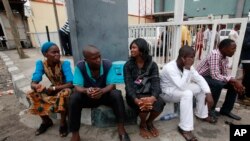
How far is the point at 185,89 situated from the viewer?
211cm

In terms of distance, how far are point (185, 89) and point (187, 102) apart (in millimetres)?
195

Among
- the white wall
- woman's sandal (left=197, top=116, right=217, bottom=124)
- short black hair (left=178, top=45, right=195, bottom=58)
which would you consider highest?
the white wall

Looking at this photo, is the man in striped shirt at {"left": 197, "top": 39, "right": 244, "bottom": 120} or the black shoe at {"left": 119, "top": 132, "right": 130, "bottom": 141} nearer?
the black shoe at {"left": 119, "top": 132, "right": 130, "bottom": 141}

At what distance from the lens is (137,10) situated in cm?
1961

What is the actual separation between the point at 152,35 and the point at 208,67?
6.91ft

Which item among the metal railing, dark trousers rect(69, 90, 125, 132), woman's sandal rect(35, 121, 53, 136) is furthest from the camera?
the metal railing

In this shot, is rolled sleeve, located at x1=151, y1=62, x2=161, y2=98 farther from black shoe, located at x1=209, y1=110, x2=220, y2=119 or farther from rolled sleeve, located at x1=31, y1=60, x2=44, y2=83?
rolled sleeve, located at x1=31, y1=60, x2=44, y2=83

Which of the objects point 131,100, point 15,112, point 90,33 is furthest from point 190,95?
point 15,112

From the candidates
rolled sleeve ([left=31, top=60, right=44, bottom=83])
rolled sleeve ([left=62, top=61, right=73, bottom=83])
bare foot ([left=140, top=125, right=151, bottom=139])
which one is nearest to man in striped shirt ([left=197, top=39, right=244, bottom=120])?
bare foot ([left=140, top=125, right=151, bottom=139])

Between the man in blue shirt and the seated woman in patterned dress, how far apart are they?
242mm

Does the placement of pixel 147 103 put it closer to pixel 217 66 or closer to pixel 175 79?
pixel 175 79

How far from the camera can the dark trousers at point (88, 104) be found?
1.87m

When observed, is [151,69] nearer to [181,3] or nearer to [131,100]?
[131,100]

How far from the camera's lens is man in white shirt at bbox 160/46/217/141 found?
200 centimetres
